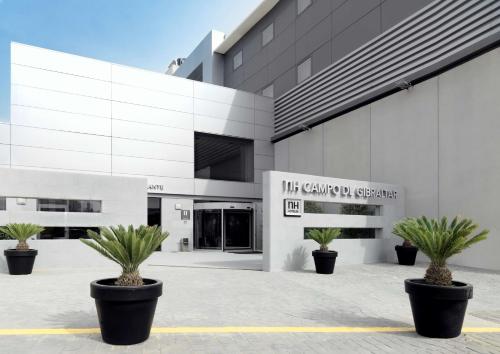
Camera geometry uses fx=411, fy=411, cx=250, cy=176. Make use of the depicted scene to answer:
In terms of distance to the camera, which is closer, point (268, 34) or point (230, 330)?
point (230, 330)

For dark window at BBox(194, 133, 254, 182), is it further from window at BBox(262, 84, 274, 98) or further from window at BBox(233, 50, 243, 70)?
window at BBox(233, 50, 243, 70)

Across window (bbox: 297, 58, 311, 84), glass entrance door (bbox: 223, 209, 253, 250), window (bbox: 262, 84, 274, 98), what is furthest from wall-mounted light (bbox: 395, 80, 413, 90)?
glass entrance door (bbox: 223, 209, 253, 250)

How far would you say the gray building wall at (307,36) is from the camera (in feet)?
69.7

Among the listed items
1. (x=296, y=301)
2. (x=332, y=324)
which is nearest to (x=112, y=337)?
(x=332, y=324)

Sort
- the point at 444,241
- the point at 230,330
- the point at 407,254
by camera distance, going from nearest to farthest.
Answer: the point at 230,330 → the point at 444,241 → the point at 407,254

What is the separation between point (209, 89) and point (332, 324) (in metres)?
22.0

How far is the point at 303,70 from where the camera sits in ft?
88.3

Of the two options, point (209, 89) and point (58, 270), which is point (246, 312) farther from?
point (209, 89)

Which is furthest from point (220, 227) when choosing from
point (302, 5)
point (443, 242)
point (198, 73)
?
point (198, 73)

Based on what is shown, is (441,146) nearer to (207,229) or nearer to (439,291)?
(439,291)

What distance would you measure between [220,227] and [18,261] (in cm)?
1447

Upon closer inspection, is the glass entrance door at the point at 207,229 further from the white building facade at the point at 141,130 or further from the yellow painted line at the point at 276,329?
the yellow painted line at the point at 276,329

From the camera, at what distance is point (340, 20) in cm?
2367

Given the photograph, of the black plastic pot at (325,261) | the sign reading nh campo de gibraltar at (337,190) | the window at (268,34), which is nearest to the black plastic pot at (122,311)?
the black plastic pot at (325,261)
